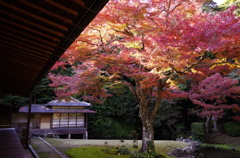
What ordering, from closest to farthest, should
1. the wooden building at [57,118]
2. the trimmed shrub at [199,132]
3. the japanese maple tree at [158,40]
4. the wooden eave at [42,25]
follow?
1. the wooden eave at [42,25]
2. the japanese maple tree at [158,40]
3. the trimmed shrub at [199,132]
4. the wooden building at [57,118]

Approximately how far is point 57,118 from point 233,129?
1532 centimetres

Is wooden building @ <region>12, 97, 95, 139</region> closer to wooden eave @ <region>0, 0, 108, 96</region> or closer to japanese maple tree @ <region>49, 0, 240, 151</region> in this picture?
japanese maple tree @ <region>49, 0, 240, 151</region>

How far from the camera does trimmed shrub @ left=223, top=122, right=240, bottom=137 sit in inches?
552

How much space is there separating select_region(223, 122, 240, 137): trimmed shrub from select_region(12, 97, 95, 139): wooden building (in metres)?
12.1

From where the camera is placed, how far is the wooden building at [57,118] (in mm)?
16516

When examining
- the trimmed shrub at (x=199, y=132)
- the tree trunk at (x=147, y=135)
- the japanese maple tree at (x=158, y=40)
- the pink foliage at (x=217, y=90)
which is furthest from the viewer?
the trimmed shrub at (x=199, y=132)

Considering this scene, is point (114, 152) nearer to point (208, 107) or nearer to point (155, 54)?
point (155, 54)

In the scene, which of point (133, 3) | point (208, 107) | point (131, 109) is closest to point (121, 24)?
point (133, 3)

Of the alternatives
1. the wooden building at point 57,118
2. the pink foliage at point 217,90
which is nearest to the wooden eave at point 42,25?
the pink foliage at point 217,90

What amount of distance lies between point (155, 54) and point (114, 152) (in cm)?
434

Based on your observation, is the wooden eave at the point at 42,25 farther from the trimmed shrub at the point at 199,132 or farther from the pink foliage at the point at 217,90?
the trimmed shrub at the point at 199,132

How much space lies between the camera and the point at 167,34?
5.64 metres

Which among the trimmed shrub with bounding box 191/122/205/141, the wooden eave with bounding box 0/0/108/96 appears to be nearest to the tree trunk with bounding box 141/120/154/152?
the wooden eave with bounding box 0/0/108/96

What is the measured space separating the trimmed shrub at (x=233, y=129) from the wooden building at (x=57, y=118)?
12057 mm
